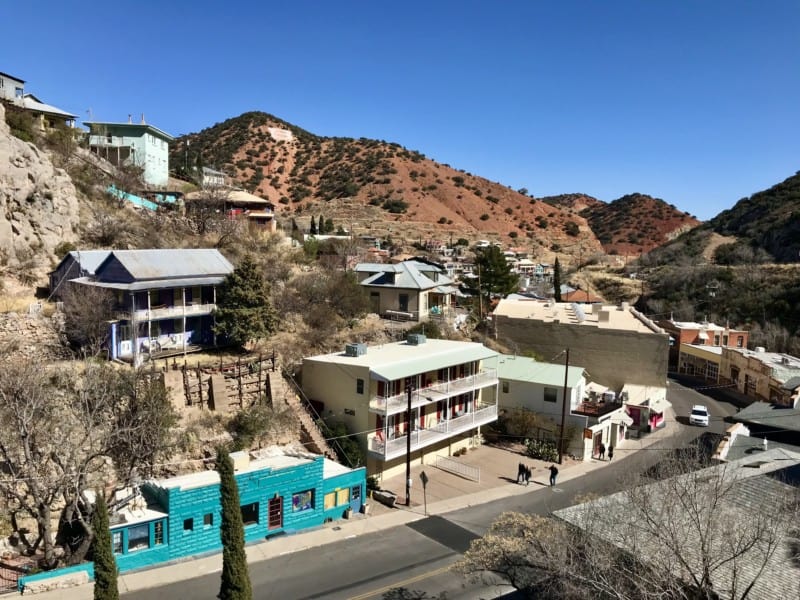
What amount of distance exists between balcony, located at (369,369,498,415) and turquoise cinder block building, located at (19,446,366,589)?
3.34m

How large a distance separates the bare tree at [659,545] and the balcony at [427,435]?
10325 millimetres

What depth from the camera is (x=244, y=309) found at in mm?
29047

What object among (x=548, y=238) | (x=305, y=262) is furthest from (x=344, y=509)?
(x=548, y=238)

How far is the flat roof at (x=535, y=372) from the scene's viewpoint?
34.3m

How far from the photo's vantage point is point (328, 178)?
98.7 meters

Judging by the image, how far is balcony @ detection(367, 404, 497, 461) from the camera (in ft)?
84.0

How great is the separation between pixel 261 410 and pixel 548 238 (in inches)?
3559

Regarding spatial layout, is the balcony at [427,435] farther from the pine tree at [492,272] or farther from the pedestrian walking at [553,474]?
the pine tree at [492,272]

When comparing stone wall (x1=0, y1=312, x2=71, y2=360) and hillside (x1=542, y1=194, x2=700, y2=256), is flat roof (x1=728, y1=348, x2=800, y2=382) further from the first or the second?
hillside (x1=542, y1=194, x2=700, y2=256)

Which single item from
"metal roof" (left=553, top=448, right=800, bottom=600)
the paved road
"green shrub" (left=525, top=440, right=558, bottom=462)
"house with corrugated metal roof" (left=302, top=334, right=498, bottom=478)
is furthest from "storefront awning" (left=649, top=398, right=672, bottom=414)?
"metal roof" (left=553, top=448, right=800, bottom=600)

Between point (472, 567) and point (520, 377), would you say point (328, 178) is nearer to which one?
point (520, 377)

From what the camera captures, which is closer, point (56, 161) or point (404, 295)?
point (56, 161)

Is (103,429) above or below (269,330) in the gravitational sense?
below

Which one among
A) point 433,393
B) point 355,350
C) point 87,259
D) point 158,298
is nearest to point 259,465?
point 355,350
